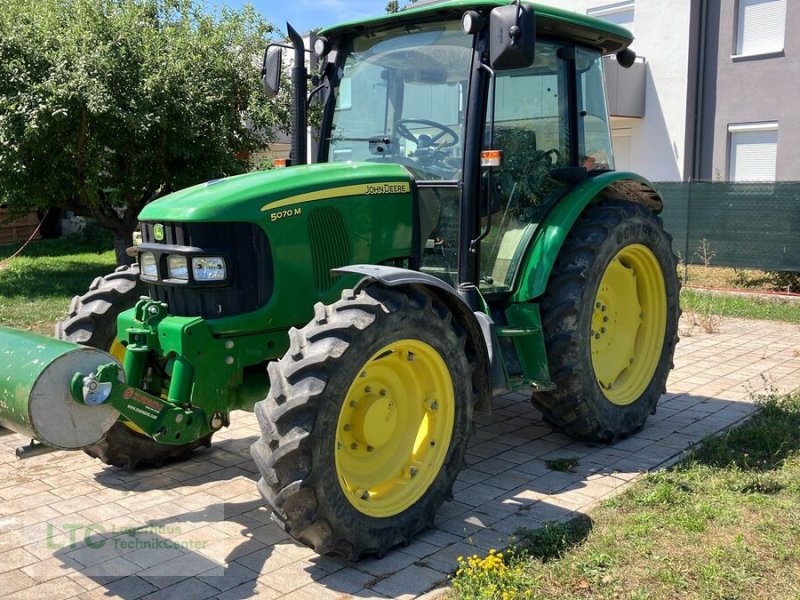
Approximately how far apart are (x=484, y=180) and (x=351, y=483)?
1940 millimetres

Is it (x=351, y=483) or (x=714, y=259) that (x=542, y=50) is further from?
(x=714, y=259)

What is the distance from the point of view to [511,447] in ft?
17.2

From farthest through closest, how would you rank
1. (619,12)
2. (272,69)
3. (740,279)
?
1. (619,12)
2. (740,279)
3. (272,69)

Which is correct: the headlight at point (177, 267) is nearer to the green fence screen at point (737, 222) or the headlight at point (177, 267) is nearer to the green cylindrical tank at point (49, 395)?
the green cylindrical tank at point (49, 395)

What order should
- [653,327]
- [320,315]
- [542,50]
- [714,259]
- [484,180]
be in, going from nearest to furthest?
[320,315] → [484,180] → [542,50] → [653,327] → [714,259]

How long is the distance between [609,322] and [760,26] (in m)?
11.9

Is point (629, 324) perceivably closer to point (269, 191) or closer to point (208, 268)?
point (269, 191)

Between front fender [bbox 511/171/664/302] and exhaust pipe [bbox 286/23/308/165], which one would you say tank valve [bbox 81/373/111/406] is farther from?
front fender [bbox 511/171/664/302]

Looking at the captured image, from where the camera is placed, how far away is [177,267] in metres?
3.95

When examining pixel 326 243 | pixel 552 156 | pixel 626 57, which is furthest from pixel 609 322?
pixel 326 243

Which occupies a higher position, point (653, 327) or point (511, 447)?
point (653, 327)

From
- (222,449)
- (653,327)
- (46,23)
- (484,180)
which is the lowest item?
(222,449)

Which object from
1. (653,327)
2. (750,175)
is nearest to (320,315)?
(653,327)

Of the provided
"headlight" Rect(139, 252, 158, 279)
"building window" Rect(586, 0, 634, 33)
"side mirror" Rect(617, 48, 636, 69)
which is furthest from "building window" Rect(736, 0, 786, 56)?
"headlight" Rect(139, 252, 158, 279)
